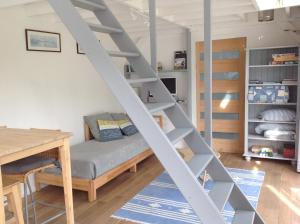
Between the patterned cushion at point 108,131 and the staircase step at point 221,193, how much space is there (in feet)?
8.61

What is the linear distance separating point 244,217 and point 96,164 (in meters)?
1.92

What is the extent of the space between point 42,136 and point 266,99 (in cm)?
361

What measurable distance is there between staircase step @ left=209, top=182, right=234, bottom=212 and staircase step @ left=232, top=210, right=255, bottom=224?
23 centimetres

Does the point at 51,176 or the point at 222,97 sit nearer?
the point at 51,176

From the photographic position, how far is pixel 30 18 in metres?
3.70

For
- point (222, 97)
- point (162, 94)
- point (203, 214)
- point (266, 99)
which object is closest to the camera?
point (203, 214)

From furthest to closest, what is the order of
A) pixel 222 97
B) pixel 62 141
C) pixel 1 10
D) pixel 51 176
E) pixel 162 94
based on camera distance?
pixel 222 97, pixel 51 176, pixel 1 10, pixel 62 141, pixel 162 94

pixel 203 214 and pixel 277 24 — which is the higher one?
pixel 277 24

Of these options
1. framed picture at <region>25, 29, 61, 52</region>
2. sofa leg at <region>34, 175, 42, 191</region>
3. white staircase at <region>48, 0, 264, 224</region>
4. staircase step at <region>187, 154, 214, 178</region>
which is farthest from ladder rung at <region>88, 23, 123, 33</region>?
sofa leg at <region>34, 175, 42, 191</region>

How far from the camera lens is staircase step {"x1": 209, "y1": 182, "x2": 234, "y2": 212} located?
5.77 ft

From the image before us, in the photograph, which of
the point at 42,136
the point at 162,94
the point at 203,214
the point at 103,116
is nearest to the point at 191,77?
the point at 103,116

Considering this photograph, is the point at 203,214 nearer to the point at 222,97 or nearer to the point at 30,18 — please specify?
the point at 30,18

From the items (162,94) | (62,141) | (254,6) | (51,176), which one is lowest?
(51,176)

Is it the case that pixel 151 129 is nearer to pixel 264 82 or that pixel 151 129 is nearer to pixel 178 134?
pixel 178 134
